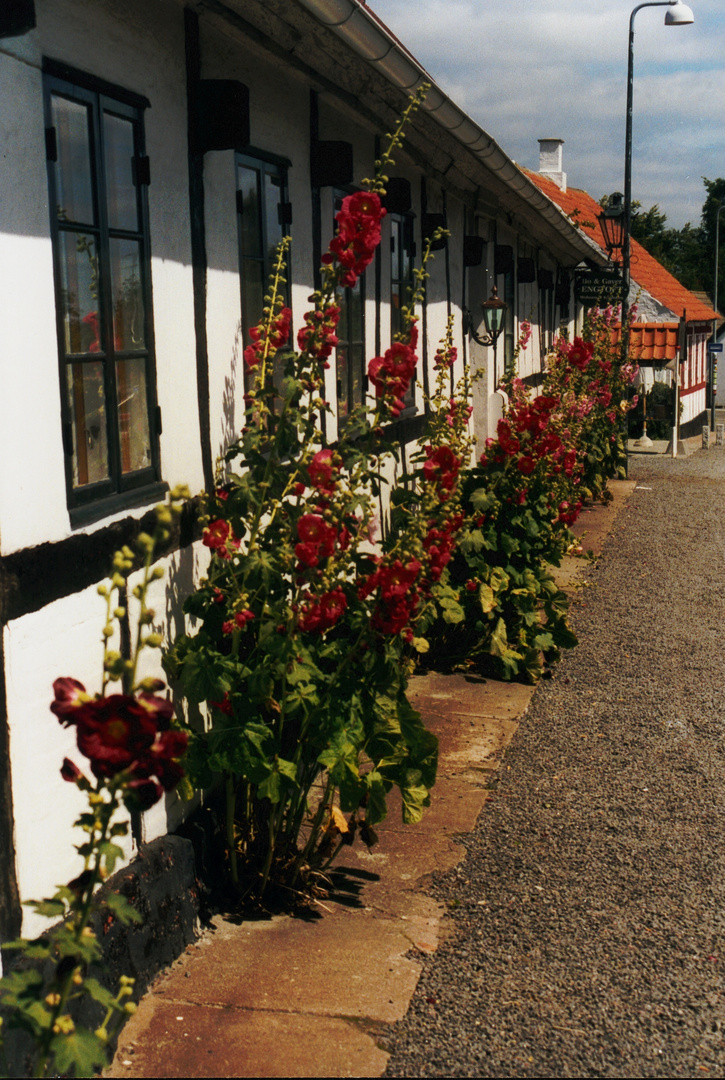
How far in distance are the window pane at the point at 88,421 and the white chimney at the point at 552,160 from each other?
24440 millimetres

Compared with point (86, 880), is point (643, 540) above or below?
A: below

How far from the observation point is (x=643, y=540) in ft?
40.5

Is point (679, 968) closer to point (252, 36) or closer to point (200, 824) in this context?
point (200, 824)

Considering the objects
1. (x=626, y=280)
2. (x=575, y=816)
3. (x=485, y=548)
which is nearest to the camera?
(x=575, y=816)

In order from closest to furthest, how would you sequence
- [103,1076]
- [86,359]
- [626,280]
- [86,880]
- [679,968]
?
1. [86,880]
2. [103,1076]
3. [86,359]
4. [679,968]
5. [626,280]

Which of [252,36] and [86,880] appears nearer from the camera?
[86,880]

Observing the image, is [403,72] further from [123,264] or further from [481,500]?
[481,500]

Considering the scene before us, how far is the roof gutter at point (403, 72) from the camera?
3863mm

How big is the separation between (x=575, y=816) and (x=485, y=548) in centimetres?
230

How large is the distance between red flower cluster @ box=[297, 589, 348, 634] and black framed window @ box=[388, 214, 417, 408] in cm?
384

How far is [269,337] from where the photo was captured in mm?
4117

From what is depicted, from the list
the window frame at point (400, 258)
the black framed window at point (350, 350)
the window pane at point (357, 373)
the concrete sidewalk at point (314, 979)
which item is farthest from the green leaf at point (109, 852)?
the window frame at point (400, 258)

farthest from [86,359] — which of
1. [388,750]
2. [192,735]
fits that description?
[388,750]

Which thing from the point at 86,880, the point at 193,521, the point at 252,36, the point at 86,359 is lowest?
the point at 86,880
